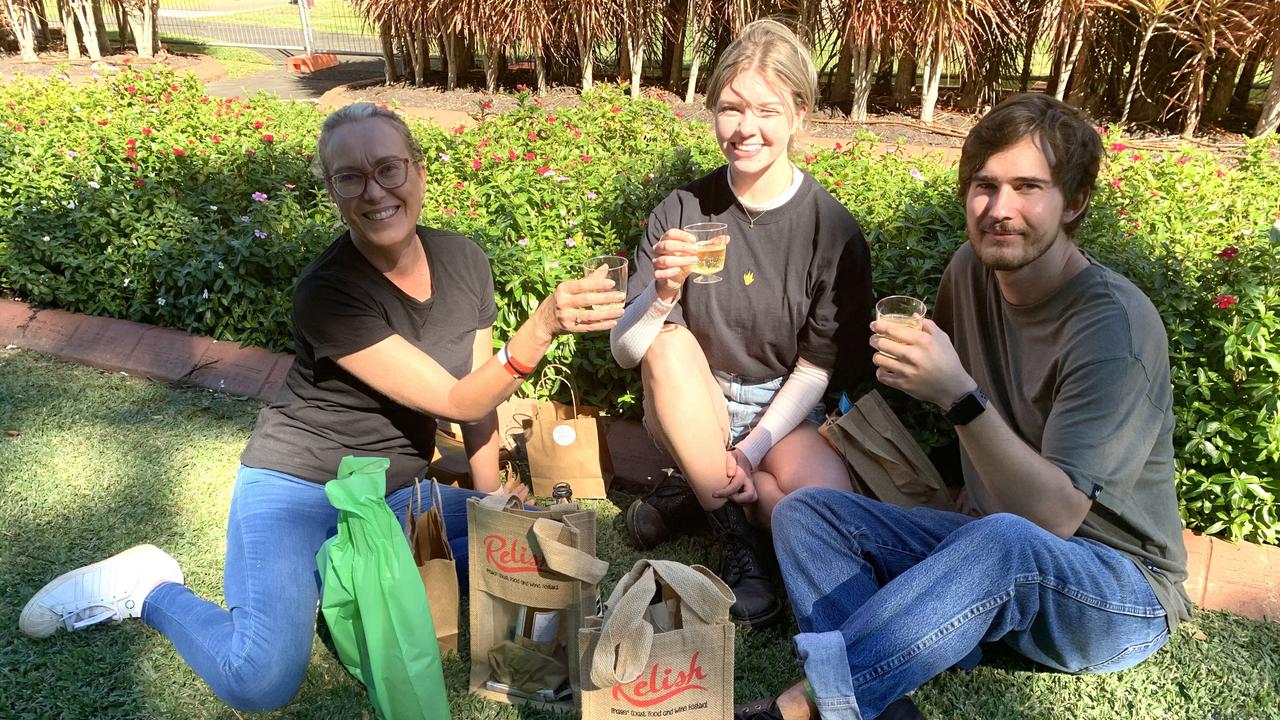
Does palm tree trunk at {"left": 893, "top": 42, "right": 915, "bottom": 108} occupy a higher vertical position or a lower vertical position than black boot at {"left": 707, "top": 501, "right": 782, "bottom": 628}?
higher

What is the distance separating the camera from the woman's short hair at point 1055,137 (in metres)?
2.15

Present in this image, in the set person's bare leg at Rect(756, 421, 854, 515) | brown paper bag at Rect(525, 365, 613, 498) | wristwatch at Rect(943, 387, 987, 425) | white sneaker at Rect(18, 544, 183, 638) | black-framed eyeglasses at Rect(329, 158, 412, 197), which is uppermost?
black-framed eyeglasses at Rect(329, 158, 412, 197)

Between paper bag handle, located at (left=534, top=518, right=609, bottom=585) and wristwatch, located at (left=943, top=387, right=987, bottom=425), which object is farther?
paper bag handle, located at (left=534, top=518, right=609, bottom=585)

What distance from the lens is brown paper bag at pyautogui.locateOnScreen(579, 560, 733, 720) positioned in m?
1.94

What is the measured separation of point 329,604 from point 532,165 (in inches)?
108

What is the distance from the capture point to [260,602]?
242 cm

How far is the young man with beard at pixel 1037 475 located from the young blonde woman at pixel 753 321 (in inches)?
20.9

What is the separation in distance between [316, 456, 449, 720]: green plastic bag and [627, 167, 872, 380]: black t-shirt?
45.4 inches

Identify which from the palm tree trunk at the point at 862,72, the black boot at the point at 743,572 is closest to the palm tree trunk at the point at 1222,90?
the palm tree trunk at the point at 862,72

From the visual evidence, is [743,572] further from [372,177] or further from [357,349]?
[372,177]

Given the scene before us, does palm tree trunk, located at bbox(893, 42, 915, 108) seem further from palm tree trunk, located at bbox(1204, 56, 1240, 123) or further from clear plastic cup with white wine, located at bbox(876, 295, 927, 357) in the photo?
clear plastic cup with white wine, located at bbox(876, 295, 927, 357)

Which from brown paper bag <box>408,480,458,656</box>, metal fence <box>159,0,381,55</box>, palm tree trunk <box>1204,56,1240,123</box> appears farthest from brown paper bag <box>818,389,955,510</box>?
metal fence <box>159,0,381,55</box>

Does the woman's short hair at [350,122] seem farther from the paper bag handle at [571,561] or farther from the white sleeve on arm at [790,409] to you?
the white sleeve on arm at [790,409]

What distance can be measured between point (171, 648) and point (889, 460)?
2278 millimetres
